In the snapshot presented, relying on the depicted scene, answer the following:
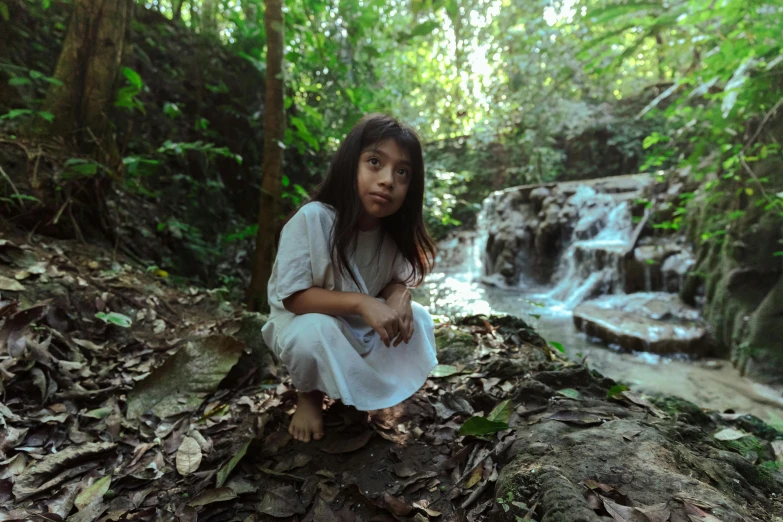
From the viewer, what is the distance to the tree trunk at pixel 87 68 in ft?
9.31

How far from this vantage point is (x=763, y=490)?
49.3 inches

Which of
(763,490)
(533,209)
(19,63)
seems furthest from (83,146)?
(533,209)

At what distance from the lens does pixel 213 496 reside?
1.34m

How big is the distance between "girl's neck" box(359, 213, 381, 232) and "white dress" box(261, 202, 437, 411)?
0.02m

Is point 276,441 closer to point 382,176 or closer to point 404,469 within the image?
point 404,469

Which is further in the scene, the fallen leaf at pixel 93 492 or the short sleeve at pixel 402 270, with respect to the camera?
the short sleeve at pixel 402 270

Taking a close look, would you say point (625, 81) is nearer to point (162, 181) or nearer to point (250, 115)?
point (250, 115)

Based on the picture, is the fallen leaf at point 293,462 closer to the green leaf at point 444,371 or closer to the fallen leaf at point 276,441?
the fallen leaf at point 276,441

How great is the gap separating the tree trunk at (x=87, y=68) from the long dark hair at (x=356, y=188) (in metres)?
2.34

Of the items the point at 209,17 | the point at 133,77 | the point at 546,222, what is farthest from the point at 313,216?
the point at 546,222

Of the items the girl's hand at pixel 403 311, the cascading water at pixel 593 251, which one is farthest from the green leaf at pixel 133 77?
the cascading water at pixel 593 251

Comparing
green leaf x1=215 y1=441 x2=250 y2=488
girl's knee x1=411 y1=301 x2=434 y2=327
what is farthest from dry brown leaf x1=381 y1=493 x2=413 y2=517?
girl's knee x1=411 y1=301 x2=434 y2=327

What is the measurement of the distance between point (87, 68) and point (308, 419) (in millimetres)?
2943

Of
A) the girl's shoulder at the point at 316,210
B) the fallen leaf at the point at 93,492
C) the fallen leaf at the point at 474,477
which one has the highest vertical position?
the girl's shoulder at the point at 316,210
